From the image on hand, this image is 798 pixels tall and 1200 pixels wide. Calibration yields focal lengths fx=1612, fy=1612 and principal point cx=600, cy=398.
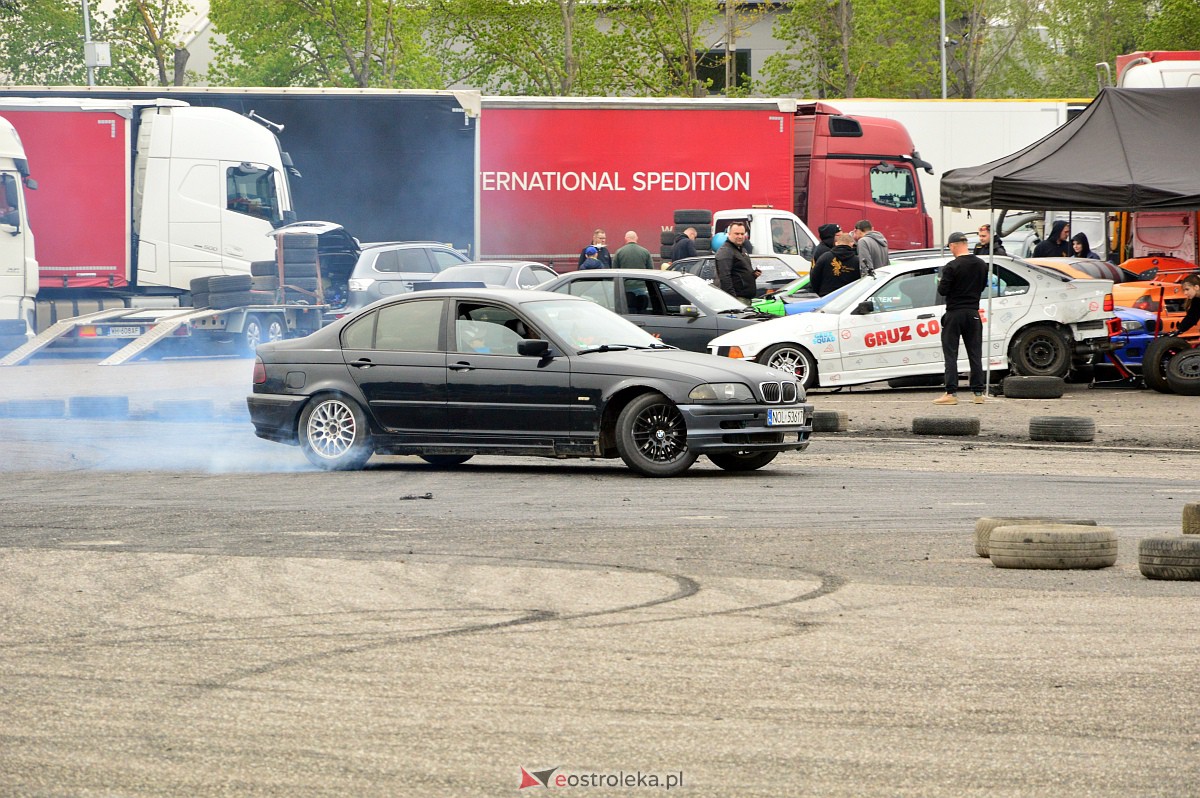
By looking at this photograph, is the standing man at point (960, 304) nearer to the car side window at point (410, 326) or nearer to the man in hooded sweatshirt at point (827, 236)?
the man in hooded sweatshirt at point (827, 236)

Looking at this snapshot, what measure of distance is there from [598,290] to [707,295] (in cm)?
130

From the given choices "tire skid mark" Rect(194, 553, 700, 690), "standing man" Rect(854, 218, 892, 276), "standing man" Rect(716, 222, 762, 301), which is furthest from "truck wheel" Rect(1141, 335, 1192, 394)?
"tire skid mark" Rect(194, 553, 700, 690)

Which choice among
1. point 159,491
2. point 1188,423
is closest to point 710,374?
point 159,491

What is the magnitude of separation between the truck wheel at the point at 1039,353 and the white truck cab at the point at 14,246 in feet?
49.7

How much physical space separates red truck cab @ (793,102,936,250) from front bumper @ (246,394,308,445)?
19033 millimetres

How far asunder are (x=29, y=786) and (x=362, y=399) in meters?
8.03

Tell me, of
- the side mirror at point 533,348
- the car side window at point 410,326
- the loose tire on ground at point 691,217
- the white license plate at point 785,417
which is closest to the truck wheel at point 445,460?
the car side window at point 410,326

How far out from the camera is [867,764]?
451cm

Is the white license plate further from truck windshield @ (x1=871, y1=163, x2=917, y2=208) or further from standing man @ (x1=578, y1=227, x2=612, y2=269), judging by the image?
truck windshield @ (x1=871, y1=163, x2=917, y2=208)

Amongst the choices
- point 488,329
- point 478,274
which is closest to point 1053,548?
point 488,329

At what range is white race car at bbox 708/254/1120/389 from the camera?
18422mm

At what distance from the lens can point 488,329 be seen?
12234mm

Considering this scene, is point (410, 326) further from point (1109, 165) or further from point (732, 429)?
point (1109, 165)

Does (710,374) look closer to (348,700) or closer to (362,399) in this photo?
(362,399)
